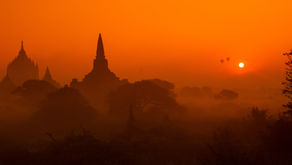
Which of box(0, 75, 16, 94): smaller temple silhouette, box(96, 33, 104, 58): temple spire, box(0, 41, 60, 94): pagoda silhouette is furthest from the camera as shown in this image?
box(0, 41, 60, 94): pagoda silhouette

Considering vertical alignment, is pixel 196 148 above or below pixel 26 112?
below

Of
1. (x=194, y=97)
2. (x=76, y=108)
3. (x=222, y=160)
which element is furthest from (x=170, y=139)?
(x=194, y=97)

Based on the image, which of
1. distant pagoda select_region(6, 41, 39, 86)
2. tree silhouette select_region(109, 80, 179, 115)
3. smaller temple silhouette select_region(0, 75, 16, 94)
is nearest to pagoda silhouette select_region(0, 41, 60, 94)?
distant pagoda select_region(6, 41, 39, 86)

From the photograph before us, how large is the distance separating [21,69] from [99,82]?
6328cm

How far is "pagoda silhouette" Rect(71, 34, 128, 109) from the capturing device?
87125 millimetres

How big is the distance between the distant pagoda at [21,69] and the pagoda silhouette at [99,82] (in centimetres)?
5324

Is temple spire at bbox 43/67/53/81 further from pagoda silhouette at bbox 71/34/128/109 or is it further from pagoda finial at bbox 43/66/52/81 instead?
pagoda silhouette at bbox 71/34/128/109

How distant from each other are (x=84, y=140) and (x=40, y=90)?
52.8m

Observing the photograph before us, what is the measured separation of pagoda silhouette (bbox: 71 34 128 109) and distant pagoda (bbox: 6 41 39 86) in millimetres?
53242

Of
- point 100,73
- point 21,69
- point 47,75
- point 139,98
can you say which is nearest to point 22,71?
point 21,69

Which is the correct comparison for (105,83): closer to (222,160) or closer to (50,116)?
(50,116)

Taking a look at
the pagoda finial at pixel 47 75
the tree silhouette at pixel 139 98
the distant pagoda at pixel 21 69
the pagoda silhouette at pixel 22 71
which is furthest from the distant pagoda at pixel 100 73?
the distant pagoda at pixel 21 69

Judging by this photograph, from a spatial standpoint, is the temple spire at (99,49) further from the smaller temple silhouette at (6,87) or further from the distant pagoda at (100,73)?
the smaller temple silhouette at (6,87)

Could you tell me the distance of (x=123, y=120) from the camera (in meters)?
66.1
